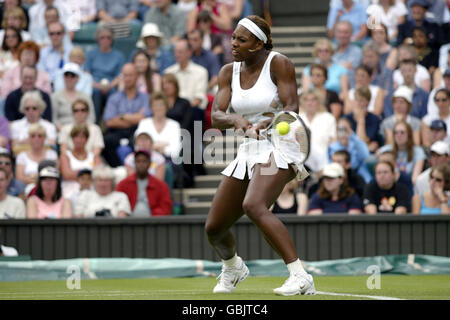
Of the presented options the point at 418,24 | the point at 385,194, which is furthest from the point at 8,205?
the point at 418,24

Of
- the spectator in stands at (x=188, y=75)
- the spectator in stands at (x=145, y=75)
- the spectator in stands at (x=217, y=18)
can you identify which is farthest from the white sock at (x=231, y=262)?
the spectator in stands at (x=217, y=18)

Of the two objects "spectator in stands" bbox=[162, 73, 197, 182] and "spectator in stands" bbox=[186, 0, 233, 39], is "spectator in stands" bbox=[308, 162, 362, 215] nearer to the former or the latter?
"spectator in stands" bbox=[162, 73, 197, 182]

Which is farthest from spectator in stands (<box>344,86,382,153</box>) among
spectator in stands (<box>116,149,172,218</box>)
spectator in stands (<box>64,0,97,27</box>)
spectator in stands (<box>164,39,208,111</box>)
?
spectator in stands (<box>64,0,97,27</box>)

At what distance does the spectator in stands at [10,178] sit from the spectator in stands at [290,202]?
10.7ft

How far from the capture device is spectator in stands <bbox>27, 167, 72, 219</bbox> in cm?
1195

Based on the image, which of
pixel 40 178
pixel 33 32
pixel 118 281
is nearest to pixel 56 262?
pixel 118 281

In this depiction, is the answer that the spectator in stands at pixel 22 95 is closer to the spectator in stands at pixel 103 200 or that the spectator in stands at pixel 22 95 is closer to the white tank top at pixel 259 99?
the spectator in stands at pixel 103 200

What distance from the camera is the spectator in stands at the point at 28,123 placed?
13.4 m

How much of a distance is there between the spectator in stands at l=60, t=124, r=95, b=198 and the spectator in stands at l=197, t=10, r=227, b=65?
295cm

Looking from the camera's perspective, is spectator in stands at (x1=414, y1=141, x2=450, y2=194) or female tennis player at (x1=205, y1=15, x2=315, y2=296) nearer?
female tennis player at (x1=205, y1=15, x2=315, y2=296)

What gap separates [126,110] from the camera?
45.8 feet

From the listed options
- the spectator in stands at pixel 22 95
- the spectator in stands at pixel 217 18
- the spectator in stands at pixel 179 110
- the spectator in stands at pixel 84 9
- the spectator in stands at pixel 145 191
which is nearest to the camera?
the spectator in stands at pixel 145 191

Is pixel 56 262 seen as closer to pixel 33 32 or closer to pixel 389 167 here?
pixel 389 167

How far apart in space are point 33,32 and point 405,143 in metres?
6.59
